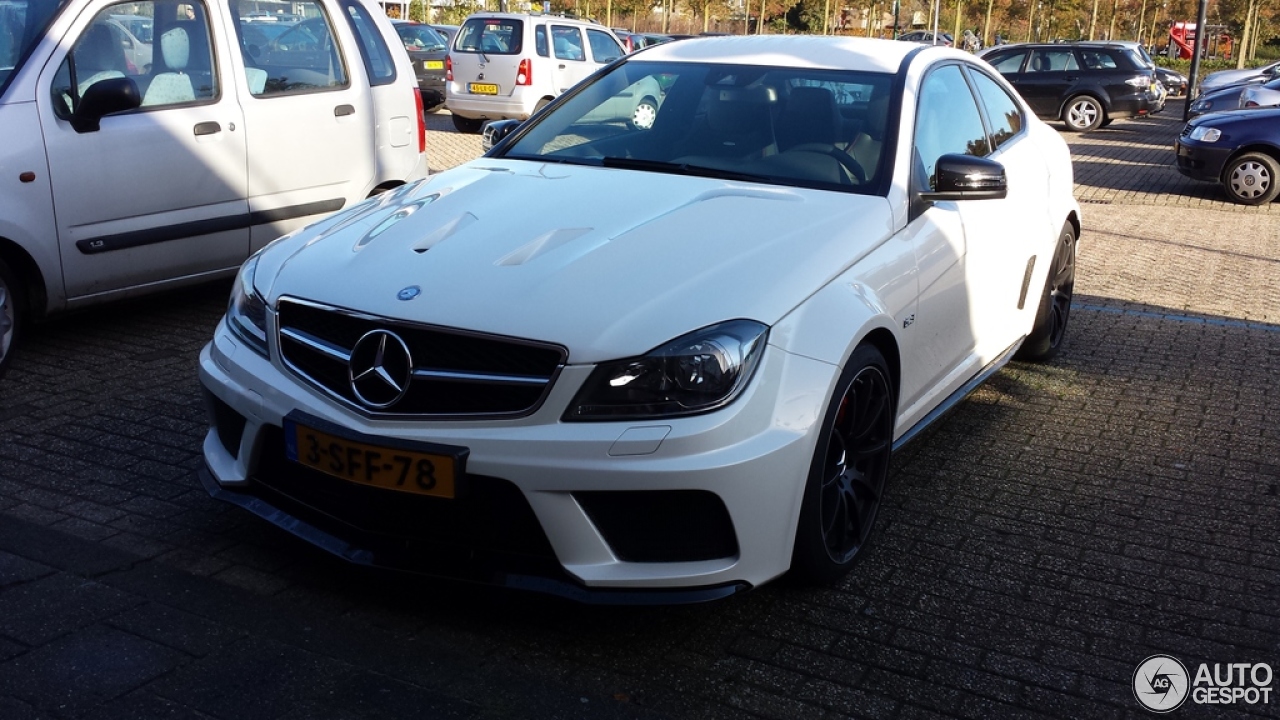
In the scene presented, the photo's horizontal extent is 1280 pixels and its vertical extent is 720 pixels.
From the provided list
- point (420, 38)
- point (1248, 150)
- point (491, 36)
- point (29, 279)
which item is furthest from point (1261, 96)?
point (29, 279)

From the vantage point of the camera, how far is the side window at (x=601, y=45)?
19359 mm

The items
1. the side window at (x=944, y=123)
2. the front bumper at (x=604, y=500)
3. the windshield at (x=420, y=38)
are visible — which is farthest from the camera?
the windshield at (x=420, y=38)

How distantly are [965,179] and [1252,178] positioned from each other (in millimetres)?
10954

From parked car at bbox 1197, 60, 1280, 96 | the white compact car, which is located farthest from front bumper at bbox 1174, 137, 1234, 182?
parked car at bbox 1197, 60, 1280, 96

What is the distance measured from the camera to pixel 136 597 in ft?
11.4

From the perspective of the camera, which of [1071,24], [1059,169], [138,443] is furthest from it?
[1071,24]

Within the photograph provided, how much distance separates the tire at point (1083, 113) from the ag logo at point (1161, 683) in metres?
21.9

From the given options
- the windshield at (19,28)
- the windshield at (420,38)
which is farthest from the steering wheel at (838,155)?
the windshield at (420,38)

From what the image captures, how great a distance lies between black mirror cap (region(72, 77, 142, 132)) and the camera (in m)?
5.51

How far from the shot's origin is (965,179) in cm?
427

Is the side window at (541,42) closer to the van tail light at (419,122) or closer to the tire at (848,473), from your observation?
the van tail light at (419,122)

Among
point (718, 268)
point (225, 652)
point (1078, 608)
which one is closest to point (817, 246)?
point (718, 268)

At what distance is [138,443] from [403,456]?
2069mm

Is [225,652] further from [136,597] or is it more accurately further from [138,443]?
[138,443]
